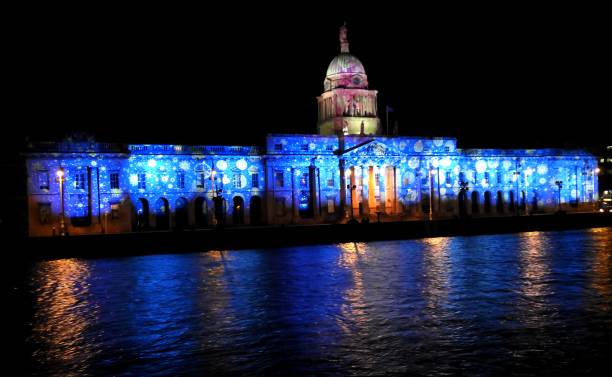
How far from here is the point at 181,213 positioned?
6662cm

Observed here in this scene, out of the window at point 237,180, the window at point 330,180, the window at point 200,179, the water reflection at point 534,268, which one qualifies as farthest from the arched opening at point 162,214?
the water reflection at point 534,268

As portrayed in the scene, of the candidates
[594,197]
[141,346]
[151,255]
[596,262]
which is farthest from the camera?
[594,197]

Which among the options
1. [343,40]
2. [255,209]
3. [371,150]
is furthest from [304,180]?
[343,40]

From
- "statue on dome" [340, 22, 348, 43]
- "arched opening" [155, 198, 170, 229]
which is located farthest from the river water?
"statue on dome" [340, 22, 348, 43]

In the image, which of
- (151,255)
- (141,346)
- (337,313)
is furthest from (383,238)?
(141,346)

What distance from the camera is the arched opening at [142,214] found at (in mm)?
64312

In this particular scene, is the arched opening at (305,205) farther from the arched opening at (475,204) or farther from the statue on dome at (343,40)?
the arched opening at (475,204)

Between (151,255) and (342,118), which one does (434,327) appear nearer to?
(151,255)

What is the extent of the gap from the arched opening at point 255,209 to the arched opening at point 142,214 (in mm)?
10995

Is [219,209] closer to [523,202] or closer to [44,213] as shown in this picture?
[44,213]

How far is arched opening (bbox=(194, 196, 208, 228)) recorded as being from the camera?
2638 inches

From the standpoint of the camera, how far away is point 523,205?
8106 centimetres

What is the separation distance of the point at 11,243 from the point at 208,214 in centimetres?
2728

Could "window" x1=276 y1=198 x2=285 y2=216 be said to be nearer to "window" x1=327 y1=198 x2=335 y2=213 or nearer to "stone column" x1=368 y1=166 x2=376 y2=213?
"window" x1=327 y1=198 x2=335 y2=213
